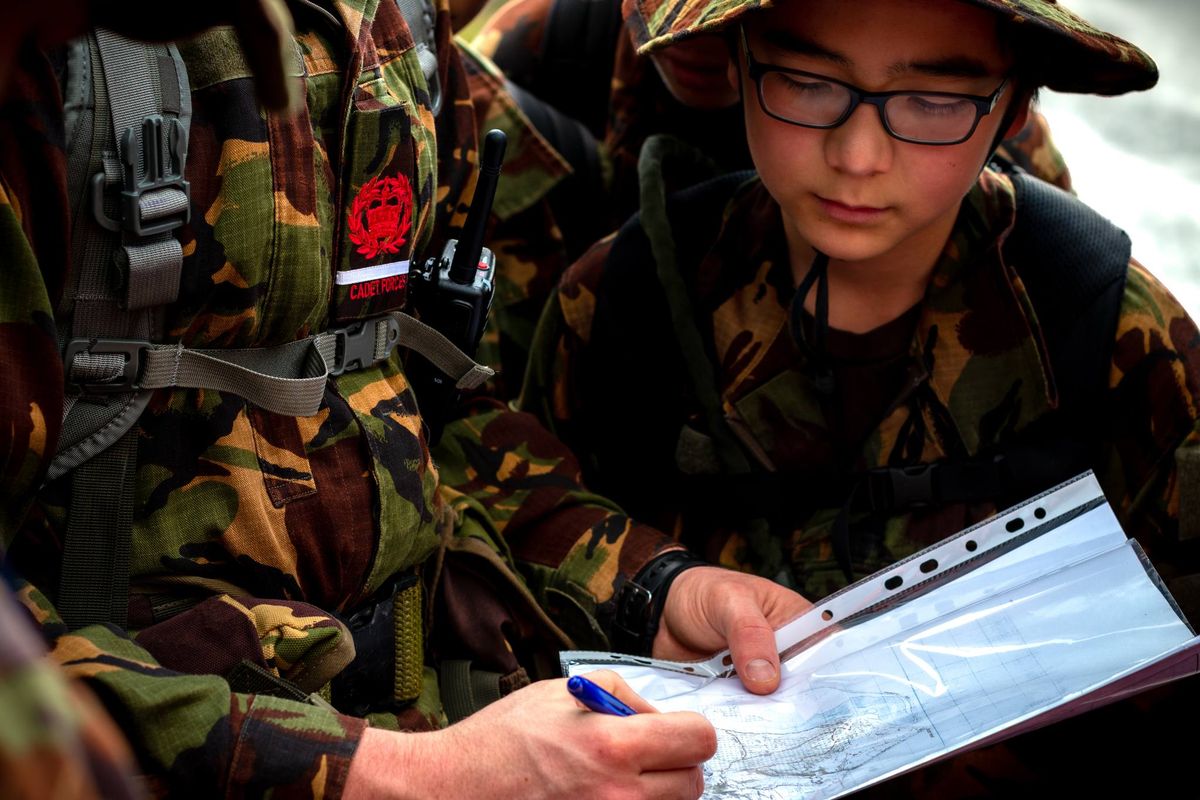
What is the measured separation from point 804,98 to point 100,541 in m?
1.00

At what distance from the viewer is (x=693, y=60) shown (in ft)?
7.40

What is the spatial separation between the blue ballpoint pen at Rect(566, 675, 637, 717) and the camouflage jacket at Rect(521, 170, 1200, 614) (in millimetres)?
744

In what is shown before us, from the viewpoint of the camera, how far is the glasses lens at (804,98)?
61.9 inches

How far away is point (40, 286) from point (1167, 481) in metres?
1.40

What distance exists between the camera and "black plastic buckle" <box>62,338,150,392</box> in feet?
3.73

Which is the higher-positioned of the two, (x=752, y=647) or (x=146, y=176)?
(x=146, y=176)

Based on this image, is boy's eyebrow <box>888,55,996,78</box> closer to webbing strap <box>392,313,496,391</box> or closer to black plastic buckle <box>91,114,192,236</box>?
webbing strap <box>392,313,496,391</box>

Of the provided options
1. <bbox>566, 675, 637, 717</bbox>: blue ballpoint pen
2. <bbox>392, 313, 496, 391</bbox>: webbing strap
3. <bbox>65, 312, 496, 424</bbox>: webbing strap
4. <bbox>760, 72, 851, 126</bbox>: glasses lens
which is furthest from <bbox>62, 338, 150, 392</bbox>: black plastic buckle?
<bbox>760, 72, 851, 126</bbox>: glasses lens

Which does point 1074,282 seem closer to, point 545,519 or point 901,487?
point 901,487

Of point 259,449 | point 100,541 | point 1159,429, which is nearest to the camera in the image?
point 100,541

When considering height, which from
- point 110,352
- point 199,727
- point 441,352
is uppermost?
point 110,352

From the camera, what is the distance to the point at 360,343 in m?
1.45

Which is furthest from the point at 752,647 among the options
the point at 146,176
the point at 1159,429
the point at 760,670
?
the point at 146,176

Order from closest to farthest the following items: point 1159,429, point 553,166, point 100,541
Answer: point 100,541 → point 1159,429 → point 553,166
